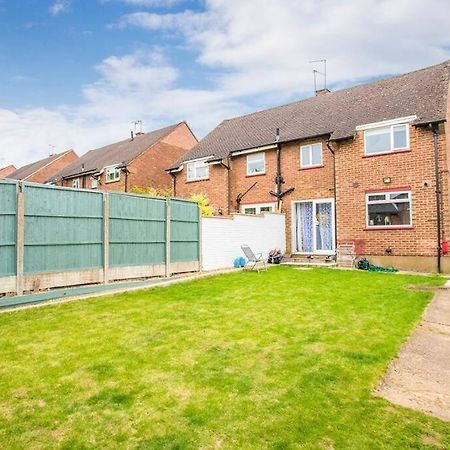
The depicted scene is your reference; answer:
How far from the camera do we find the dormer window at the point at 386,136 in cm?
1420

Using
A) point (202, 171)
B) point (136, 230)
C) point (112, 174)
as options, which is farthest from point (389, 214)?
point (112, 174)

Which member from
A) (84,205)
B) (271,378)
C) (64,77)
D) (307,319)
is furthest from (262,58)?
(271,378)

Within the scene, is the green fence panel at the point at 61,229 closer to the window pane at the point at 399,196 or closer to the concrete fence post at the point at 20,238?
the concrete fence post at the point at 20,238

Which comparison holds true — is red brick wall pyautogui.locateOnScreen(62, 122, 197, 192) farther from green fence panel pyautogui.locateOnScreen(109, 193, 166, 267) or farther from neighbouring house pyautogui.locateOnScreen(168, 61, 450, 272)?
green fence panel pyautogui.locateOnScreen(109, 193, 166, 267)

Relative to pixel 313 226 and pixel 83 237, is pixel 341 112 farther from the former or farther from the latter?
pixel 83 237

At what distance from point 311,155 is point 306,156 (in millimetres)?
266

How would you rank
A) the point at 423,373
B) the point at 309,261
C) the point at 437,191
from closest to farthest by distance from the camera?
the point at 423,373
the point at 437,191
the point at 309,261

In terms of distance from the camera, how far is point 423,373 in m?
4.07

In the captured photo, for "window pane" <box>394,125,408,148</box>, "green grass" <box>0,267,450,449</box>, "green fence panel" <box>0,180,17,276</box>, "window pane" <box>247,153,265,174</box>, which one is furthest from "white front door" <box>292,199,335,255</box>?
"green fence panel" <box>0,180,17,276</box>

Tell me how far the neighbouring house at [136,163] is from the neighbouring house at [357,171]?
7.95 meters

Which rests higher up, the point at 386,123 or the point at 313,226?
the point at 386,123

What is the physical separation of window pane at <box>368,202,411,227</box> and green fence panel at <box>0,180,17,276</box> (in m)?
12.9

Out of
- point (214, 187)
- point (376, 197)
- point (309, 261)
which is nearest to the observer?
point (376, 197)

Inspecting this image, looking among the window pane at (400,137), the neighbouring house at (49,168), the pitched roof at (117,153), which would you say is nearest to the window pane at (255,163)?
the window pane at (400,137)
